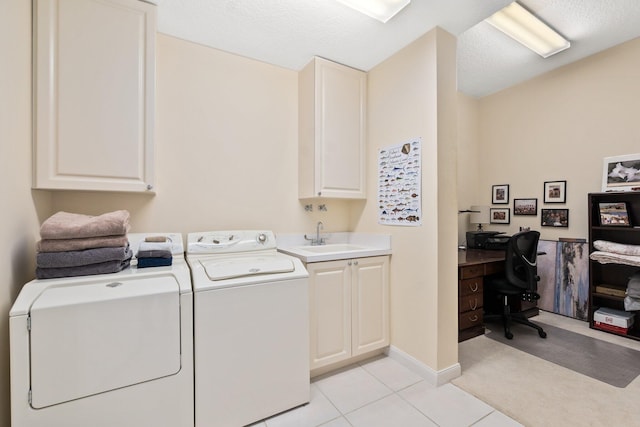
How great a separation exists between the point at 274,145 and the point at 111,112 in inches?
47.1

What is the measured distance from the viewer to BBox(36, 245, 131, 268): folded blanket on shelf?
130cm

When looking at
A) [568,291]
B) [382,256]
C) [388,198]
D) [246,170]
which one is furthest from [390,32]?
[568,291]

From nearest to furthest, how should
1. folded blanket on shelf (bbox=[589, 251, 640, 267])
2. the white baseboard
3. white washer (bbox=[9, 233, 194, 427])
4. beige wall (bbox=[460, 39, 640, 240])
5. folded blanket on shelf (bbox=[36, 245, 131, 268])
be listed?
white washer (bbox=[9, 233, 194, 427]), folded blanket on shelf (bbox=[36, 245, 131, 268]), the white baseboard, folded blanket on shelf (bbox=[589, 251, 640, 267]), beige wall (bbox=[460, 39, 640, 240])

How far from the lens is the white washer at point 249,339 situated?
57.0 inches

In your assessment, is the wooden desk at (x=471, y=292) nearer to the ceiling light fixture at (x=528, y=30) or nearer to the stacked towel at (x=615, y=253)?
the stacked towel at (x=615, y=253)

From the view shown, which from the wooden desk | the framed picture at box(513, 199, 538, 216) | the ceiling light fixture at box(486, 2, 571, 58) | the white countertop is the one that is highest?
the ceiling light fixture at box(486, 2, 571, 58)

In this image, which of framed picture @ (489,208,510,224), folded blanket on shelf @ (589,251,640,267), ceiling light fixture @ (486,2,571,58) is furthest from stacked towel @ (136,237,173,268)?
framed picture @ (489,208,510,224)

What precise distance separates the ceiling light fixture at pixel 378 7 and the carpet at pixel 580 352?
2963 millimetres

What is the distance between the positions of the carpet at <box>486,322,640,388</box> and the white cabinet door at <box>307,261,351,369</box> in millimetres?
1692

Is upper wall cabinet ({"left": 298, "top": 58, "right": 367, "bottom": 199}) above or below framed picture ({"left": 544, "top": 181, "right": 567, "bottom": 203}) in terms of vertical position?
above

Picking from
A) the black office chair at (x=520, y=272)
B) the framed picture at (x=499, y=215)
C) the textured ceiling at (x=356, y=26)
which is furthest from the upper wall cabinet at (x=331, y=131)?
the framed picture at (x=499, y=215)

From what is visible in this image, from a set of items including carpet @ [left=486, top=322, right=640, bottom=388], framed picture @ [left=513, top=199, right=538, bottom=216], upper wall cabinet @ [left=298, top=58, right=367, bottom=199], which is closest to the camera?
carpet @ [left=486, top=322, right=640, bottom=388]

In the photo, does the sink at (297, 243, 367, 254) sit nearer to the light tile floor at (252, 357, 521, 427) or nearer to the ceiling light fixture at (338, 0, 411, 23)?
the light tile floor at (252, 357, 521, 427)

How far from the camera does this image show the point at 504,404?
1.72 m
